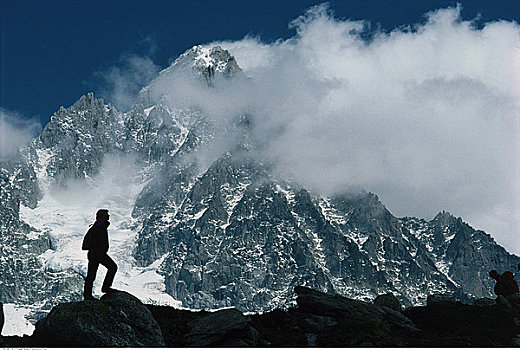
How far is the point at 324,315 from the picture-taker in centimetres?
3117

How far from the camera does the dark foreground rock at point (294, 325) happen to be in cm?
2222

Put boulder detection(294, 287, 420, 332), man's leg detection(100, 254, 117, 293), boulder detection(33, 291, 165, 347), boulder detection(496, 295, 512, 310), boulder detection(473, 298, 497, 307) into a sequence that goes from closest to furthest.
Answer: boulder detection(33, 291, 165, 347)
man's leg detection(100, 254, 117, 293)
boulder detection(294, 287, 420, 332)
boulder detection(496, 295, 512, 310)
boulder detection(473, 298, 497, 307)

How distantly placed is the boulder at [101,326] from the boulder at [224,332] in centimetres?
231

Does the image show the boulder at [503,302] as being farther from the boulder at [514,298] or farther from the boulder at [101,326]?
the boulder at [101,326]

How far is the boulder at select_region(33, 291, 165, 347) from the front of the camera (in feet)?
71.1

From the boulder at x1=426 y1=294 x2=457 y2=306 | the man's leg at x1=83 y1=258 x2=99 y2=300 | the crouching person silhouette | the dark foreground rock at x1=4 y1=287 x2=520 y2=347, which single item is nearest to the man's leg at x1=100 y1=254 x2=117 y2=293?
the crouching person silhouette

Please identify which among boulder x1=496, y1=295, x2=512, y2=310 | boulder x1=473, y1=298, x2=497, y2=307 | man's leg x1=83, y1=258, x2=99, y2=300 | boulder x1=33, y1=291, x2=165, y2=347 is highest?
boulder x1=473, y1=298, x2=497, y2=307

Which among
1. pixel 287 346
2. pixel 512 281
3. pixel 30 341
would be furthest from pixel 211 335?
pixel 512 281

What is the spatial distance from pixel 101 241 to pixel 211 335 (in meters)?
6.19

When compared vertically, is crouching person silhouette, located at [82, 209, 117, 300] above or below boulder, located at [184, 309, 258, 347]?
above

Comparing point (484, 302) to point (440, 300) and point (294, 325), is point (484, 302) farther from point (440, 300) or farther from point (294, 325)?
point (294, 325)

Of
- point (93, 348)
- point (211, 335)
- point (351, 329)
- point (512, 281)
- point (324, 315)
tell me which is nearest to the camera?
point (93, 348)

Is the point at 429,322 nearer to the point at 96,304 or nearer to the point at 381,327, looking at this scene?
the point at 381,327

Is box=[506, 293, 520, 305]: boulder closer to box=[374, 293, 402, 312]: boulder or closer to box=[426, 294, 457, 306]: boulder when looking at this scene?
box=[426, 294, 457, 306]: boulder
